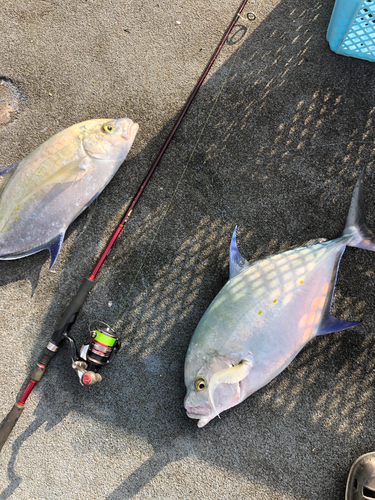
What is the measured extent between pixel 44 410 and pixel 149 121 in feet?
7.12

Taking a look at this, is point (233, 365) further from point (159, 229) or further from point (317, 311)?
point (159, 229)

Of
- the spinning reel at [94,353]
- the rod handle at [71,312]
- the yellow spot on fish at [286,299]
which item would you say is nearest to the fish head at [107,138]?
the rod handle at [71,312]

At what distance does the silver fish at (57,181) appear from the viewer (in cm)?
190

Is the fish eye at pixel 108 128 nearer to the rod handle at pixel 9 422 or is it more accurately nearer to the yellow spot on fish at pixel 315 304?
the yellow spot on fish at pixel 315 304

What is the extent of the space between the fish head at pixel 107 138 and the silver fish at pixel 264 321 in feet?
3.68

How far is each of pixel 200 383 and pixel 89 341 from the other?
0.74 metres

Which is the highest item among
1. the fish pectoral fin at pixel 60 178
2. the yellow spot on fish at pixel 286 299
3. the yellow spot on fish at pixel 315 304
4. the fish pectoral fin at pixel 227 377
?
the yellow spot on fish at pixel 315 304

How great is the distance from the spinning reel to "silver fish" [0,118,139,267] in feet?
1.88

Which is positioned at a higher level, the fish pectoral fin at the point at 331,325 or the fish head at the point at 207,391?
the fish pectoral fin at the point at 331,325

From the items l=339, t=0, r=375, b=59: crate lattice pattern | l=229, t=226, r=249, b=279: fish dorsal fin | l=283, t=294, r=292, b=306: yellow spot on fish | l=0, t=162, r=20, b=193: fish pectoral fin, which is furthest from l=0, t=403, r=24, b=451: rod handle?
l=339, t=0, r=375, b=59: crate lattice pattern

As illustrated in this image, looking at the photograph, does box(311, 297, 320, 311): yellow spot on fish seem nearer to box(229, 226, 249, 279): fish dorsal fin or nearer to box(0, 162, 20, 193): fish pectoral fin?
box(229, 226, 249, 279): fish dorsal fin

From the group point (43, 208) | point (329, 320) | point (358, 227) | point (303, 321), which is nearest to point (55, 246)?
point (43, 208)

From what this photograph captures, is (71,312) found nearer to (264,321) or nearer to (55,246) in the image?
(55,246)

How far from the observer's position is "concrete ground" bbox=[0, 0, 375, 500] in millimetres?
Answer: 2061
